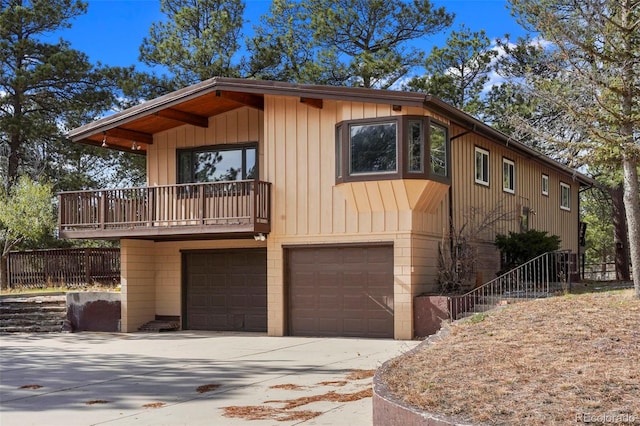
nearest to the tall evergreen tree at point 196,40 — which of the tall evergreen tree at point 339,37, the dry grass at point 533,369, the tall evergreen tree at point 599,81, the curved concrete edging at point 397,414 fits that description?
the tall evergreen tree at point 339,37

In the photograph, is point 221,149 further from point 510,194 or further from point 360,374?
point 360,374

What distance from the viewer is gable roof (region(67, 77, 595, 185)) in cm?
1664

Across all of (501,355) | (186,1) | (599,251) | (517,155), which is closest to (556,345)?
(501,355)

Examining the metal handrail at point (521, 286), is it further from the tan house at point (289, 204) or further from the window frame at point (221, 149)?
the window frame at point (221, 149)

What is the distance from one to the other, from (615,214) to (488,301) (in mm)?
18960

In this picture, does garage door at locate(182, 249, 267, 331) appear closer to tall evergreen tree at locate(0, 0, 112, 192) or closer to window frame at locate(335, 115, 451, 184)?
window frame at locate(335, 115, 451, 184)

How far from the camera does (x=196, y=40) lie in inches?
1219

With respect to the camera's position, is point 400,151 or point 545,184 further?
point 545,184

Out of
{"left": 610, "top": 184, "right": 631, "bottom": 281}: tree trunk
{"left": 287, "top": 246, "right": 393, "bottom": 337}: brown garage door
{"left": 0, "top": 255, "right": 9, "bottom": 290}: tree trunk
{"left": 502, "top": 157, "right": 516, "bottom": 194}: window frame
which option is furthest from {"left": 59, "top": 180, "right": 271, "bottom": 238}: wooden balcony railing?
{"left": 610, "top": 184, "right": 631, "bottom": 281}: tree trunk

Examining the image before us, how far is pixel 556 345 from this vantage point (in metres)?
8.95

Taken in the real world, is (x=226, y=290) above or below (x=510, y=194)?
below

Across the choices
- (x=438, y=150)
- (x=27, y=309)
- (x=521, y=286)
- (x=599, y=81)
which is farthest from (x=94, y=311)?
(x=599, y=81)

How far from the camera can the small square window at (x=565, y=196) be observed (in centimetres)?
2895

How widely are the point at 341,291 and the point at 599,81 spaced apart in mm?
7730
